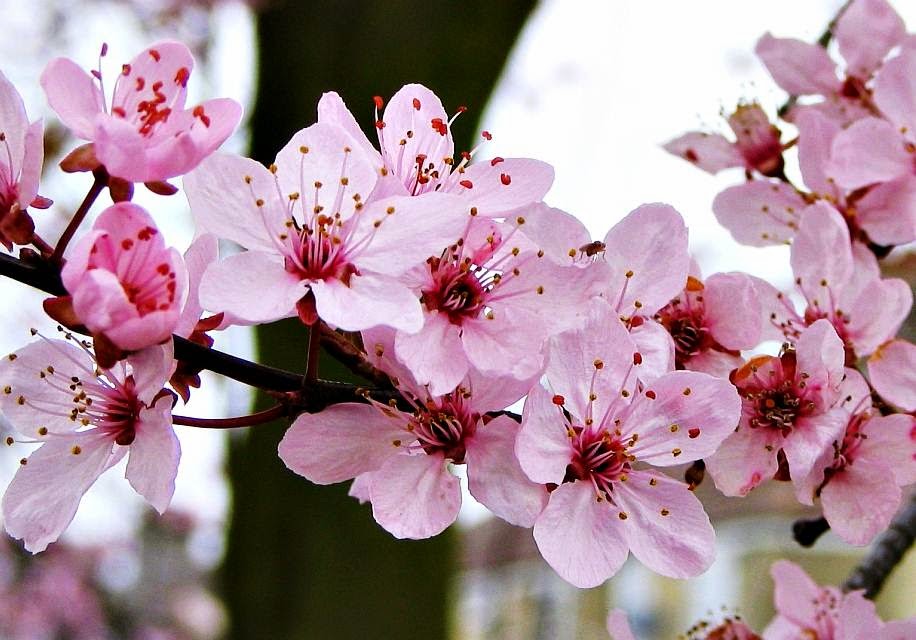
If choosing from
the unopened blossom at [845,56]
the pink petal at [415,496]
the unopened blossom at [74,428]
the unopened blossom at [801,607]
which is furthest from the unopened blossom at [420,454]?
the unopened blossom at [845,56]

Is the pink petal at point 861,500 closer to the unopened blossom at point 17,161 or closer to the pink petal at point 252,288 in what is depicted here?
the pink petal at point 252,288

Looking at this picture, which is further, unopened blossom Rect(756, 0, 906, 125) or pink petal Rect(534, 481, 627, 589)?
unopened blossom Rect(756, 0, 906, 125)

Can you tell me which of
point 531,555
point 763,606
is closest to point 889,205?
point 763,606

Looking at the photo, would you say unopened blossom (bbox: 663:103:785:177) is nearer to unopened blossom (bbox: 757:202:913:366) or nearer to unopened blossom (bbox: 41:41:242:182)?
unopened blossom (bbox: 757:202:913:366)

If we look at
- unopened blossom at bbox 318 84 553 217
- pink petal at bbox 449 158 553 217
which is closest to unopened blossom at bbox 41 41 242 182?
unopened blossom at bbox 318 84 553 217

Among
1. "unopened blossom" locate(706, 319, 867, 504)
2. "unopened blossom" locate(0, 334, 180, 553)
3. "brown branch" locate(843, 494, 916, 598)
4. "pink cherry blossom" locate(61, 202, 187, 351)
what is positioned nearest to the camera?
"pink cherry blossom" locate(61, 202, 187, 351)

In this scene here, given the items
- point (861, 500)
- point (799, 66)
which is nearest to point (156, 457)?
point (861, 500)

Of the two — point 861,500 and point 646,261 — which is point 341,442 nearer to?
point 646,261
